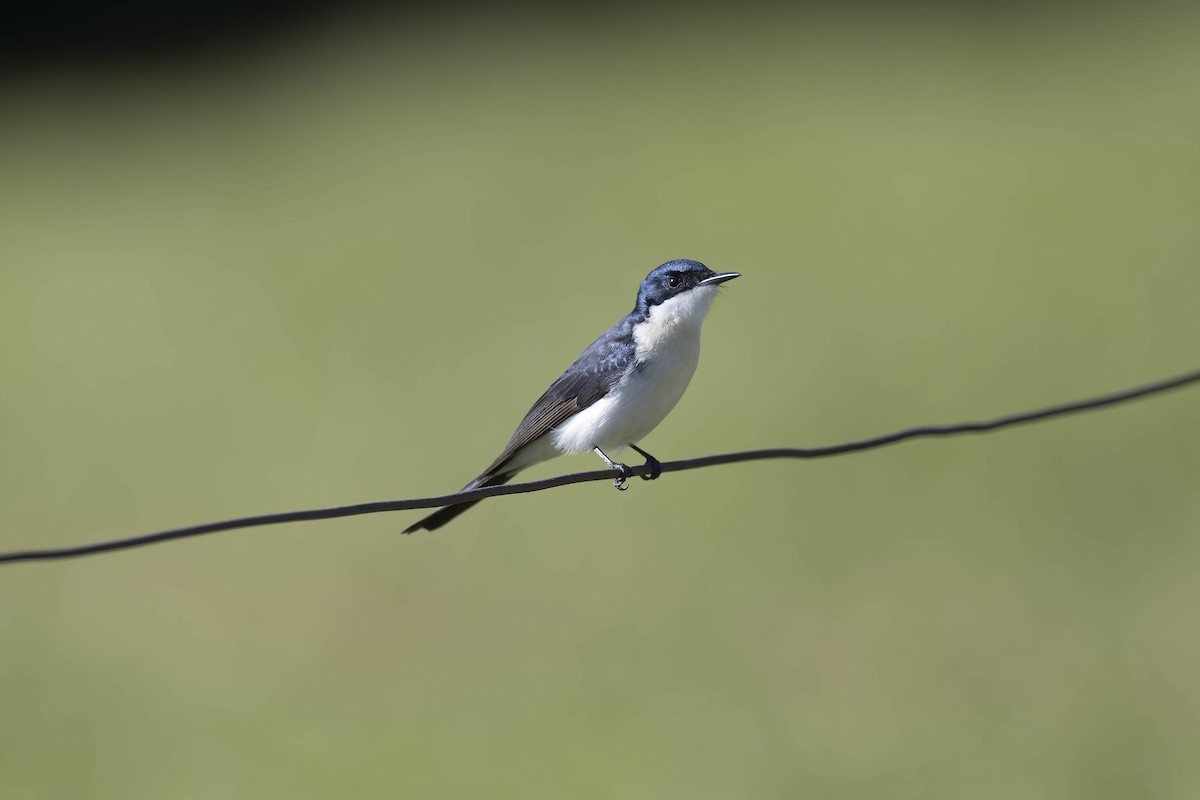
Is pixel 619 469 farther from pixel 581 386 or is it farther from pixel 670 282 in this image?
pixel 670 282

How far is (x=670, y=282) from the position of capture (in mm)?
5582

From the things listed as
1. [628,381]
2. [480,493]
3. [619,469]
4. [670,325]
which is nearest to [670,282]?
[670,325]

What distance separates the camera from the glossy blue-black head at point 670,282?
18.2 ft

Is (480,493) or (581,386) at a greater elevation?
(581,386)

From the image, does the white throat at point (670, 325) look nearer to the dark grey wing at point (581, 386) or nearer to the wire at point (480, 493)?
the dark grey wing at point (581, 386)

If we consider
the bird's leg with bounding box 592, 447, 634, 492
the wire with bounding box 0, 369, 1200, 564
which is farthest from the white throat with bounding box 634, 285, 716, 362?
the wire with bounding box 0, 369, 1200, 564

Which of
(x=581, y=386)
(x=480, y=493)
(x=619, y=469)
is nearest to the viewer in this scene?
(x=480, y=493)

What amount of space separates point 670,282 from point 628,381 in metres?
0.50

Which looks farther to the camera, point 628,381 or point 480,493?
point 628,381

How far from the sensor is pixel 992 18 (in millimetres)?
20125

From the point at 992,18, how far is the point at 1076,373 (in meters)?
9.75

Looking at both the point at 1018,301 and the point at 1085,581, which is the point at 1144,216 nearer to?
Result: the point at 1018,301

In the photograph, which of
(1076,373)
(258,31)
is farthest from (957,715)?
(258,31)

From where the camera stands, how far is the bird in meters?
5.35
